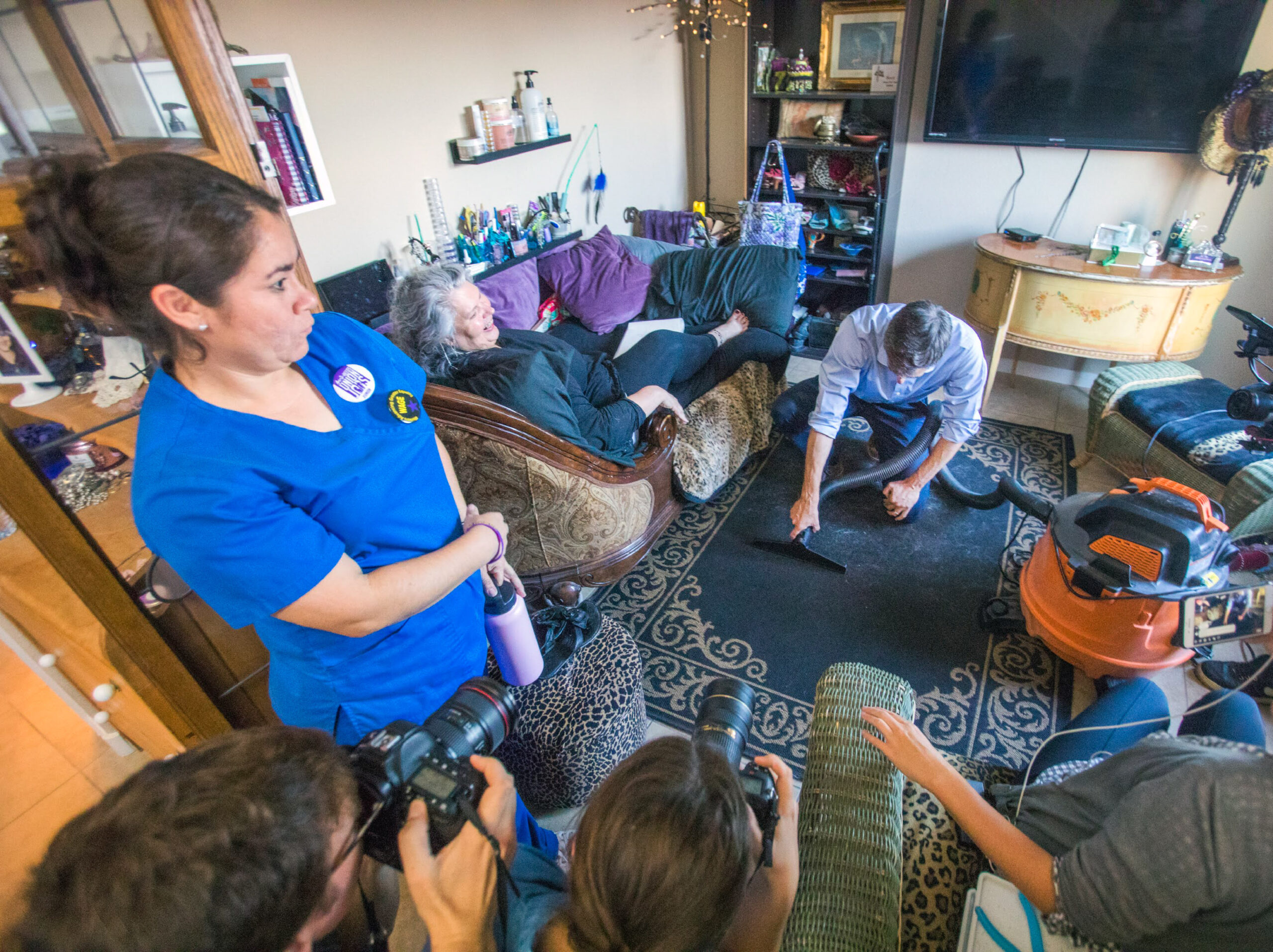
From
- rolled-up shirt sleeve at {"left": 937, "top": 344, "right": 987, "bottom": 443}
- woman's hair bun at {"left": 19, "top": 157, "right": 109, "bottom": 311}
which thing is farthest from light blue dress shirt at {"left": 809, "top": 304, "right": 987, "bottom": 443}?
woman's hair bun at {"left": 19, "top": 157, "right": 109, "bottom": 311}

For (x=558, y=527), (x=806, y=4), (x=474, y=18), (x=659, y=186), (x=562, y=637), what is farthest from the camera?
(x=659, y=186)

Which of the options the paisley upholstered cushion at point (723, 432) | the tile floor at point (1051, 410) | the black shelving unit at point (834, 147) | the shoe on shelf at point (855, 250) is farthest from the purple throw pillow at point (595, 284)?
the shoe on shelf at point (855, 250)

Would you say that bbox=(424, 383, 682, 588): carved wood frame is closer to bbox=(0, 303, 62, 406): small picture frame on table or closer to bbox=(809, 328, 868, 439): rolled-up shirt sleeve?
bbox=(809, 328, 868, 439): rolled-up shirt sleeve

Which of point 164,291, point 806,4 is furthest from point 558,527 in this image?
point 806,4

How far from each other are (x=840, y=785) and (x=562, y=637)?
654 millimetres

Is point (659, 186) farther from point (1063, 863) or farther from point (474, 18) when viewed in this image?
point (1063, 863)

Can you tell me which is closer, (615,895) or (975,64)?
(615,895)

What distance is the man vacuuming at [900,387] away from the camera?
1783mm

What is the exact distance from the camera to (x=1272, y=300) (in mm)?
2576

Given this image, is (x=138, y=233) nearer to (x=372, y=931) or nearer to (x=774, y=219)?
(x=372, y=931)

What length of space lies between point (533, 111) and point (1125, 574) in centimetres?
267

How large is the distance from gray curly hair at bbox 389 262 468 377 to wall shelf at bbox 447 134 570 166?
1045mm

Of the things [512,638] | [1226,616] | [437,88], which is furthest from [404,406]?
[437,88]

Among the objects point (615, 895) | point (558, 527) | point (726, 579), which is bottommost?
point (726, 579)
